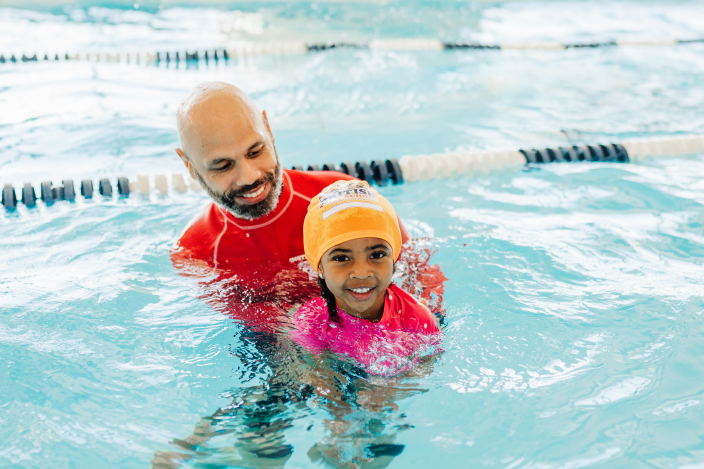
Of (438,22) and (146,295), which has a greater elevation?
(438,22)

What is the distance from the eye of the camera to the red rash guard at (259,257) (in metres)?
2.79

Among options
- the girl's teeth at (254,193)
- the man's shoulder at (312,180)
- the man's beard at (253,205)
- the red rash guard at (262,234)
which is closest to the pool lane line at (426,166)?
the man's shoulder at (312,180)

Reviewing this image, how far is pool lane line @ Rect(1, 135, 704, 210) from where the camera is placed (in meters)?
4.55

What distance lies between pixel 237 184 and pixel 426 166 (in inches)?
Result: 104

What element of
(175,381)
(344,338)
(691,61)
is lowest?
(175,381)

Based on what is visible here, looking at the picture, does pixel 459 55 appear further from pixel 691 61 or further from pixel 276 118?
pixel 276 118

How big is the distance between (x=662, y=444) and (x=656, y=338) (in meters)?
0.70

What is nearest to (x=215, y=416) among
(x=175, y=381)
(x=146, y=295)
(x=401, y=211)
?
(x=175, y=381)

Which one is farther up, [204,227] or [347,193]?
[347,193]

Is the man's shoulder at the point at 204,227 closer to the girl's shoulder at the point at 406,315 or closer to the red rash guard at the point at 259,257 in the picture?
the red rash guard at the point at 259,257

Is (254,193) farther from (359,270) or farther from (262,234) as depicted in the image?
(359,270)

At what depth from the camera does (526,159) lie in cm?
506

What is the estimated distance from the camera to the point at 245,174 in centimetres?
252

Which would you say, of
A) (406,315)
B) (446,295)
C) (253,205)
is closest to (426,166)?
(446,295)
